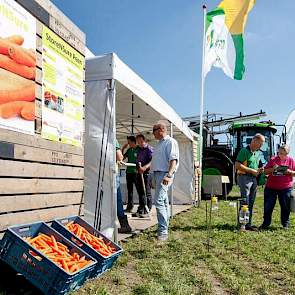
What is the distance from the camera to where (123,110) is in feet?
26.2

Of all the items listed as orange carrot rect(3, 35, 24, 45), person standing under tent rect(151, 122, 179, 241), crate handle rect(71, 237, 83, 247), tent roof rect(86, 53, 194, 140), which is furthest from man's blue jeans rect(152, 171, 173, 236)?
orange carrot rect(3, 35, 24, 45)

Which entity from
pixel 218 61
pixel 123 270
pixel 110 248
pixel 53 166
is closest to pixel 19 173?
pixel 53 166

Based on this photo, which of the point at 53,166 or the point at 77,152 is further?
the point at 77,152

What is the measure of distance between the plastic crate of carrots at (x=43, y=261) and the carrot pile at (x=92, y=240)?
0.44 metres

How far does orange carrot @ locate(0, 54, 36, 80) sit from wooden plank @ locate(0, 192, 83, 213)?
1.06 m

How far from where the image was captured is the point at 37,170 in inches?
→ 141

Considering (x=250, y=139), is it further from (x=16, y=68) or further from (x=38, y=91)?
(x=16, y=68)

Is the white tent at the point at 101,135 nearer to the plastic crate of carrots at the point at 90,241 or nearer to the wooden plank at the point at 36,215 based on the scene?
the wooden plank at the point at 36,215

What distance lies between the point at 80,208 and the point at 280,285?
2.31 m

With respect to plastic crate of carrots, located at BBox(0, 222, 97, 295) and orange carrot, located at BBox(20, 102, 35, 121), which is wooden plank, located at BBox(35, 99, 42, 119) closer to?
orange carrot, located at BBox(20, 102, 35, 121)

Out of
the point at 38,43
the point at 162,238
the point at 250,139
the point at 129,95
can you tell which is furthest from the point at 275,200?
the point at 250,139

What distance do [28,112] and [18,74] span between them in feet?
1.14

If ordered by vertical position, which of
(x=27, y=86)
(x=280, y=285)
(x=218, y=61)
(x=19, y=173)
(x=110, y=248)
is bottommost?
(x=280, y=285)

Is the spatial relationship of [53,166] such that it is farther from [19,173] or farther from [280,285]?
[280,285]
